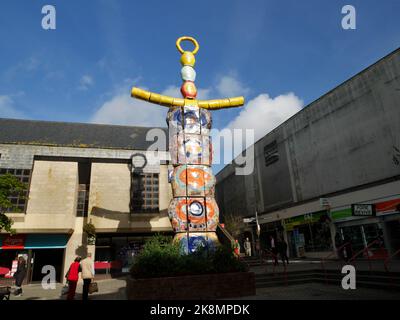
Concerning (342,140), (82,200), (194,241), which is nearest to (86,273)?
(194,241)

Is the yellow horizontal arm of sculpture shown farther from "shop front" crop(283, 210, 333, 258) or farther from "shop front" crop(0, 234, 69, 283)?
"shop front" crop(283, 210, 333, 258)

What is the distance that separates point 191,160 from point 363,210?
1117 centimetres

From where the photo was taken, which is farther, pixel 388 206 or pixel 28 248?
pixel 28 248

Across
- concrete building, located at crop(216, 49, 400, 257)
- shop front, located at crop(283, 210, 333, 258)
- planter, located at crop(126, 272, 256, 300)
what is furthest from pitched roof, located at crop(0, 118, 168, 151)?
planter, located at crop(126, 272, 256, 300)

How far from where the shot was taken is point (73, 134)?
955 inches

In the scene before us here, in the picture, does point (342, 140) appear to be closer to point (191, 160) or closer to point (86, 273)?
point (191, 160)

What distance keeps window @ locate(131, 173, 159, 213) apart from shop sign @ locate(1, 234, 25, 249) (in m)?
6.78

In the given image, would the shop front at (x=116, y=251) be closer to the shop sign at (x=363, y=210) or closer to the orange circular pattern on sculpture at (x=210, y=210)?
the orange circular pattern on sculpture at (x=210, y=210)

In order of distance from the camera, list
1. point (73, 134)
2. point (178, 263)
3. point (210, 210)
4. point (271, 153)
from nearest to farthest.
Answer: point (178, 263), point (210, 210), point (73, 134), point (271, 153)

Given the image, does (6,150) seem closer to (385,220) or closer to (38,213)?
Answer: (38,213)

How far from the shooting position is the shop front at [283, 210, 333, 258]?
21.9m

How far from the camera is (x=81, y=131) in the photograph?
2483 cm
